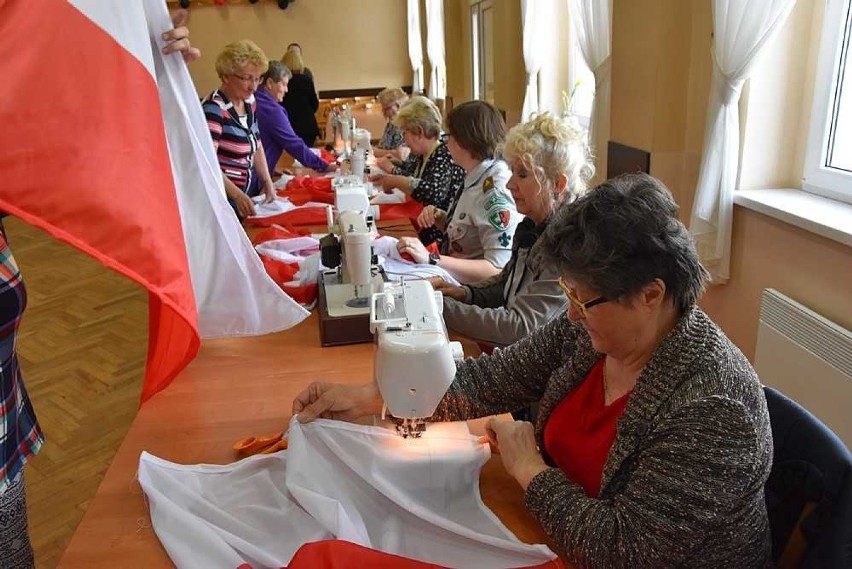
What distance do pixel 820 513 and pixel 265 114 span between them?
4.03 meters

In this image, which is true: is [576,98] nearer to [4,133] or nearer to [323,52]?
[4,133]

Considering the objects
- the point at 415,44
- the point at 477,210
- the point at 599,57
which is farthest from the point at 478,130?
the point at 415,44

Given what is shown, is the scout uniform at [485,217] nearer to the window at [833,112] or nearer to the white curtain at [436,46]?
the window at [833,112]

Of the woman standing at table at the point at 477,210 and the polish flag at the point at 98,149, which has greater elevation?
the polish flag at the point at 98,149

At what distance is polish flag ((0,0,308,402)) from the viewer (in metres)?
0.92

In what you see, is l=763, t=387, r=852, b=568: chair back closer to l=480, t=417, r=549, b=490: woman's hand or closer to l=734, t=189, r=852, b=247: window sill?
l=480, t=417, r=549, b=490: woman's hand

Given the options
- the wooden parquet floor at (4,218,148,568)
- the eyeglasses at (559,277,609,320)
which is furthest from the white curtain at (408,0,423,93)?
the eyeglasses at (559,277,609,320)

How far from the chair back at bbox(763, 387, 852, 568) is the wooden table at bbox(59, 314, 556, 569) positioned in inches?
14.3

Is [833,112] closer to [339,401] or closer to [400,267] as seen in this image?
[400,267]

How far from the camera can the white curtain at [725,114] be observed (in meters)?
2.27

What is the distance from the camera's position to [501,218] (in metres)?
2.43

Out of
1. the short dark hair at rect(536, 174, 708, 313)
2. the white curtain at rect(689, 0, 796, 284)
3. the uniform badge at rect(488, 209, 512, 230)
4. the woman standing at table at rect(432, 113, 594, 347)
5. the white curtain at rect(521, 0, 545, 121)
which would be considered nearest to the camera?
the short dark hair at rect(536, 174, 708, 313)

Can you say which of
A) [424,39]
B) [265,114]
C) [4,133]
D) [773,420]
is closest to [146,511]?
[4,133]

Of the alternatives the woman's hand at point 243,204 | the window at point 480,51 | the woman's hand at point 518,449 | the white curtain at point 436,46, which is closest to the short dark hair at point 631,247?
the woman's hand at point 518,449
